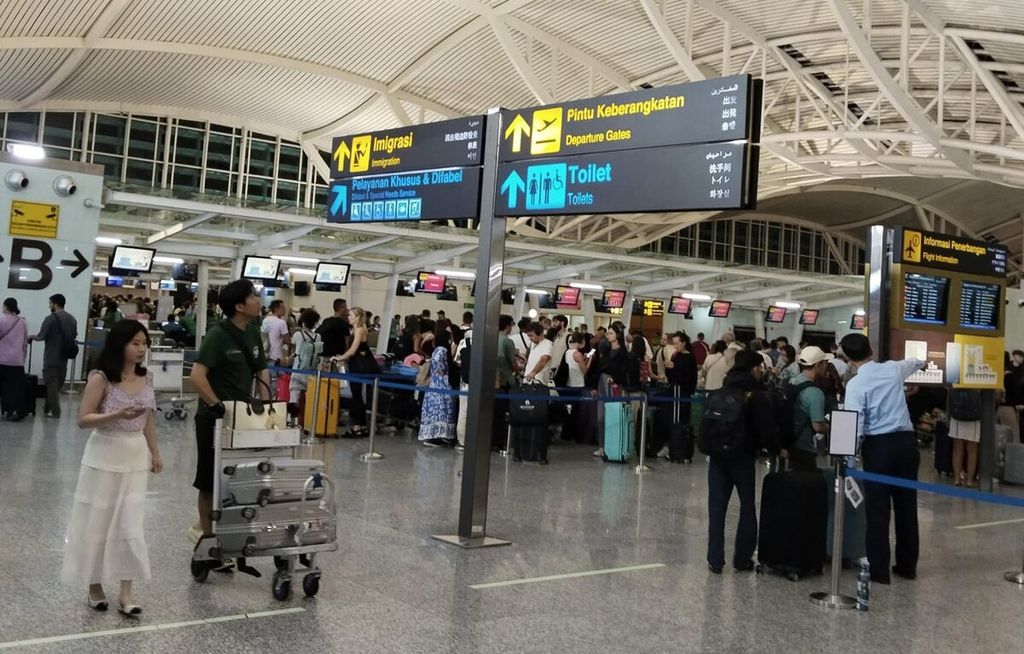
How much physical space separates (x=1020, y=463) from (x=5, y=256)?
14.6 meters

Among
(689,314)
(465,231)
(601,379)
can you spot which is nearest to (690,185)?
(601,379)

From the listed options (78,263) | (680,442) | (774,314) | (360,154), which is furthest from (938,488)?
(774,314)

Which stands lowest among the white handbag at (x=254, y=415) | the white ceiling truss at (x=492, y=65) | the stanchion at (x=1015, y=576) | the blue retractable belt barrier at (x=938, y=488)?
the stanchion at (x=1015, y=576)

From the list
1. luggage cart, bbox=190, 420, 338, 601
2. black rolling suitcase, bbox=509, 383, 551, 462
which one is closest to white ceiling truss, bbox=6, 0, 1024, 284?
black rolling suitcase, bbox=509, 383, 551, 462

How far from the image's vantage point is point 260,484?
15.8 feet

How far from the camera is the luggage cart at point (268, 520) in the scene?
188 inches

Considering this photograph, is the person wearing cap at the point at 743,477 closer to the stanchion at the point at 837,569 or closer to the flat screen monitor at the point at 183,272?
the stanchion at the point at 837,569

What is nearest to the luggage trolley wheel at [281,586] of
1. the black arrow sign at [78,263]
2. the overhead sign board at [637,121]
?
the overhead sign board at [637,121]

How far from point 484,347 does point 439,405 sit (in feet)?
17.3

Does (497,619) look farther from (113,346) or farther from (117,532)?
(113,346)

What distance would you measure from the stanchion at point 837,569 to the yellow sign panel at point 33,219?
12.5 m

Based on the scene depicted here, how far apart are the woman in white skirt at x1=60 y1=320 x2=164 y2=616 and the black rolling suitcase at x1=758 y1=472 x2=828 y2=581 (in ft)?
12.9

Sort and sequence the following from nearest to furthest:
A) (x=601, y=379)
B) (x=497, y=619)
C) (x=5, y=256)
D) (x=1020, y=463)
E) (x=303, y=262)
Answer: (x=497, y=619) < (x=1020, y=463) < (x=601, y=379) < (x=5, y=256) < (x=303, y=262)

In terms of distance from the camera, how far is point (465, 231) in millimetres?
24297
